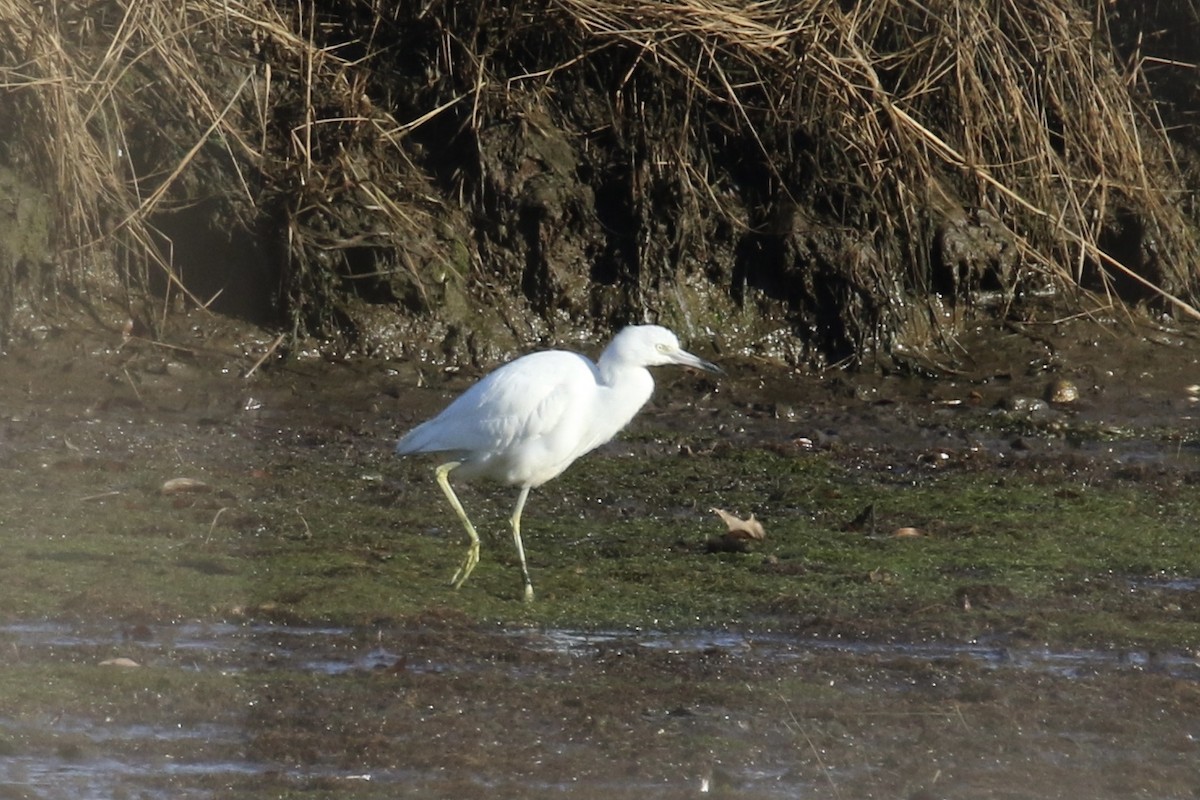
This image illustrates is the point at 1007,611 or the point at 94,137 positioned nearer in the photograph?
the point at 1007,611

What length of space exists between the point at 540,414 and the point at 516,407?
0.30ft

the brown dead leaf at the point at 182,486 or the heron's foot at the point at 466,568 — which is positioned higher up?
the brown dead leaf at the point at 182,486

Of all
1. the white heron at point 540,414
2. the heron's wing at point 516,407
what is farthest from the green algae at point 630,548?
the heron's wing at point 516,407

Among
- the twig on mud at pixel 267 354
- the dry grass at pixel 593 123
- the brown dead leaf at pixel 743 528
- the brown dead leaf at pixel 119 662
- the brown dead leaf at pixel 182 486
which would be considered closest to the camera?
the brown dead leaf at pixel 119 662

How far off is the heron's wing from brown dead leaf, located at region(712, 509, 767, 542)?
26.5 inches

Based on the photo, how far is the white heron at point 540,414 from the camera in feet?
20.5

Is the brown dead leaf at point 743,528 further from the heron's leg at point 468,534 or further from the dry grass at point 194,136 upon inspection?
the dry grass at point 194,136

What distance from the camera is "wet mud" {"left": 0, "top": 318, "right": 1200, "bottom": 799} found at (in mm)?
4207

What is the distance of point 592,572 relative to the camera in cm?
607

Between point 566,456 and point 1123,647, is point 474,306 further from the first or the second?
point 1123,647

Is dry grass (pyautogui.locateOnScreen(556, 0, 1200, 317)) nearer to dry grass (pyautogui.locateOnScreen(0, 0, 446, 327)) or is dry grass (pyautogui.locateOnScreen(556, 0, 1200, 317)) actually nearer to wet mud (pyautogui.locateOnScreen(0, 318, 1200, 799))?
wet mud (pyautogui.locateOnScreen(0, 318, 1200, 799))

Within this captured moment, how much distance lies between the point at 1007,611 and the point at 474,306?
4323 millimetres

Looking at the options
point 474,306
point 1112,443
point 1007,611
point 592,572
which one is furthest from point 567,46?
point 1007,611

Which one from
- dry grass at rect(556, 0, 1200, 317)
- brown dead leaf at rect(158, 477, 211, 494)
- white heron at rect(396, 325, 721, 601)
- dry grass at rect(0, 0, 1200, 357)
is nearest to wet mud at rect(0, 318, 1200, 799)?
brown dead leaf at rect(158, 477, 211, 494)
